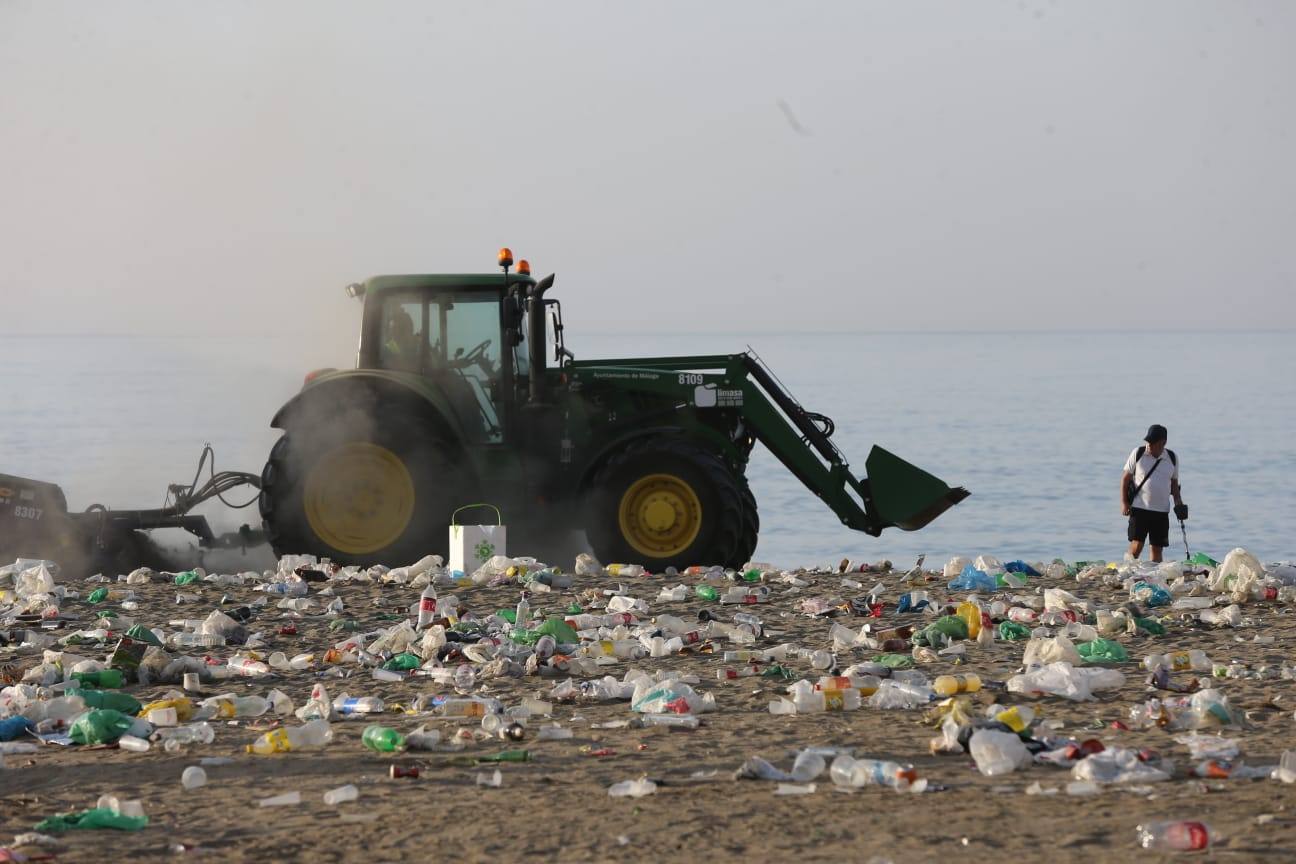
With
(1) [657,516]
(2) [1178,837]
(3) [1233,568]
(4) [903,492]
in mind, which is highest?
(4) [903,492]

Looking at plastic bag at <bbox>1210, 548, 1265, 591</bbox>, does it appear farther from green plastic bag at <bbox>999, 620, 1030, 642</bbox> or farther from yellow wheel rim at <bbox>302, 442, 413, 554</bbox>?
yellow wheel rim at <bbox>302, 442, 413, 554</bbox>

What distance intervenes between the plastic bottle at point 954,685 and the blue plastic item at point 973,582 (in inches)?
122

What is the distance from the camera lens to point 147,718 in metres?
5.63

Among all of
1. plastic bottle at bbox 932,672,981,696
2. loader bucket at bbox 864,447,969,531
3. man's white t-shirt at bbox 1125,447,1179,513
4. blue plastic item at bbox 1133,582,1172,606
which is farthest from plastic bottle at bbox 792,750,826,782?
man's white t-shirt at bbox 1125,447,1179,513

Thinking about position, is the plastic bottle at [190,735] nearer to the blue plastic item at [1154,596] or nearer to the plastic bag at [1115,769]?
the plastic bag at [1115,769]

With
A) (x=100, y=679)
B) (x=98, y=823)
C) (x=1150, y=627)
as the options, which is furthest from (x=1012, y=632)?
(x=98, y=823)

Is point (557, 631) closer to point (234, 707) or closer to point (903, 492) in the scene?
point (234, 707)

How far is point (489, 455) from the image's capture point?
10156mm

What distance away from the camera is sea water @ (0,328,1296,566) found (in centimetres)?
2083

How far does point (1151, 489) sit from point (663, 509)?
3.16 metres

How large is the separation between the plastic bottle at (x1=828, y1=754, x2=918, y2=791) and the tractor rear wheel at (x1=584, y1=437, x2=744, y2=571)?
5301mm

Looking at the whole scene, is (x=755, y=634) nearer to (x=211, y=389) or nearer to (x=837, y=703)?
(x=837, y=703)

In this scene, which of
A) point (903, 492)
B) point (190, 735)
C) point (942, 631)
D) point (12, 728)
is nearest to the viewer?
point (190, 735)

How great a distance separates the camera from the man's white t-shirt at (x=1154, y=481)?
10430 millimetres
